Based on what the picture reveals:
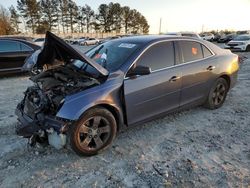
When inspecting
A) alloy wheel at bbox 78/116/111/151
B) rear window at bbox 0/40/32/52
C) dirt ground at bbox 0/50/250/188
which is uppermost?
rear window at bbox 0/40/32/52

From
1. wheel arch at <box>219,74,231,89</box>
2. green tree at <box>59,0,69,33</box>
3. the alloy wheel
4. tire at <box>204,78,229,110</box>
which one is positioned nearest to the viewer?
the alloy wheel

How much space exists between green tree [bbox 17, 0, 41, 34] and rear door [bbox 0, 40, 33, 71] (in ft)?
185

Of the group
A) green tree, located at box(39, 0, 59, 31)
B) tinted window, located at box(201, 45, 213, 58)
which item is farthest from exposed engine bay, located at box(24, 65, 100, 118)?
green tree, located at box(39, 0, 59, 31)

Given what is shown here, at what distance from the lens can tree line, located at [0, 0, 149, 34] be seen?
2446 inches

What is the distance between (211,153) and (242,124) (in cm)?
141

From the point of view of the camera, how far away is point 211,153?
3.78m

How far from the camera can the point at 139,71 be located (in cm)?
386

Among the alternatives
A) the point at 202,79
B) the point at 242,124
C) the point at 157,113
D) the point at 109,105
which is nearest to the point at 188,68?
the point at 202,79

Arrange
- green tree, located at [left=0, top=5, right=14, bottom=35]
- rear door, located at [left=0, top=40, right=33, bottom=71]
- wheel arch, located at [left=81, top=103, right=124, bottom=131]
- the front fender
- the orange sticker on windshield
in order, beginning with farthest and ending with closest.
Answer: green tree, located at [left=0, top=5, right=14, bottom=35], rear door, located at [left=0, top=40, right=33, bottom=71], the orange sticker on windshield, wheel arch, located at [left=81, top=103, right=124, bottom=131], the front fender

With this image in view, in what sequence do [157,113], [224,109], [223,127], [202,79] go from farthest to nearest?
[224,109]
[202,79]
[223,127]
[157,113]

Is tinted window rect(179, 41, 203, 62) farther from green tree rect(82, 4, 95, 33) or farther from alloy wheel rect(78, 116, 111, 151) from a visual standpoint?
green tree rect(82, 4, 95, 33)

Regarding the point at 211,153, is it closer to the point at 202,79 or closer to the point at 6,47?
the point at 202,79

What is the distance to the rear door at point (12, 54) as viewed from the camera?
923cm

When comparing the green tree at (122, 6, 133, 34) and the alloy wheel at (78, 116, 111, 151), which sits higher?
the green tree at (122, 6, 133, 34)
